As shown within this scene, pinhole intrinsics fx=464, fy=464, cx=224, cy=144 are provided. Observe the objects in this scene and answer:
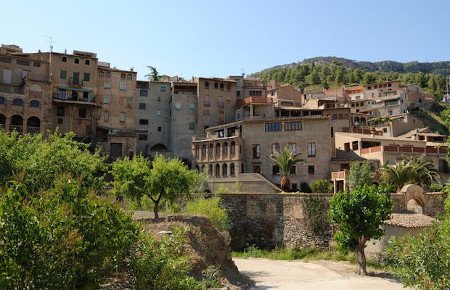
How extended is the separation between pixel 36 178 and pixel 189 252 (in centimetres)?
927

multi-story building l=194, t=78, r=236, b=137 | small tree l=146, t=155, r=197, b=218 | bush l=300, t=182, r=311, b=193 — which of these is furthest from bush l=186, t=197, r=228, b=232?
multi-story building l=194, t=78, r=236, b=137

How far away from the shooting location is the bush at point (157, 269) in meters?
14.3

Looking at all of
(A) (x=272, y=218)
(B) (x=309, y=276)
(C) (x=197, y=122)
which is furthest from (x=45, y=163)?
(C) (x=197, y=122)

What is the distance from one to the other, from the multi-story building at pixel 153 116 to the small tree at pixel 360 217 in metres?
39.3

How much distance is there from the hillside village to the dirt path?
15725 mm

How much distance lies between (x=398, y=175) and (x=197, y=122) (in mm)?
33385

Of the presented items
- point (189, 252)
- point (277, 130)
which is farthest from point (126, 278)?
point (277, 130)

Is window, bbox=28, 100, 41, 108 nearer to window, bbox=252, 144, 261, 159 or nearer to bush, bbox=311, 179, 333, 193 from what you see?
window, bbox=252, 144, 261, 159

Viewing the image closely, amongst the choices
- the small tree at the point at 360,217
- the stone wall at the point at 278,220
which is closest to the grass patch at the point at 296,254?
the stone wall at the point at 278,220

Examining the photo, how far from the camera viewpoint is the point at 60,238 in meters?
11.7

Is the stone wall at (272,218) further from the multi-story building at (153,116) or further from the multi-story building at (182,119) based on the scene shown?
the multi-story building at (153,116)

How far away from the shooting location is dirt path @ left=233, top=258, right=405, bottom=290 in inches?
1183

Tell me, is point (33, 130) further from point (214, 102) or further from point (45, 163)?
point (45, 163)

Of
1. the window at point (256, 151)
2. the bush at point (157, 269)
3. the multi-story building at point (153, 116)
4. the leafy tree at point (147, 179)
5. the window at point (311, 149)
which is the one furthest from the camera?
the multi-story building at point (153, 116)
